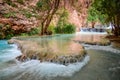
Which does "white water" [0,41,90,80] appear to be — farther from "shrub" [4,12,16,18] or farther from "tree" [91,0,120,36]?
"shrub" [4,12,16,18]

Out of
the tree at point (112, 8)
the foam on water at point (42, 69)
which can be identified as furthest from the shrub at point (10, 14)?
the foam on water at point (42, 69)

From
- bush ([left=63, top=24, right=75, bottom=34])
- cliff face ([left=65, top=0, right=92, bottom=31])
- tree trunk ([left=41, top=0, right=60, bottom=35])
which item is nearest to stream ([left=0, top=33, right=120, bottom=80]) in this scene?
tree trunk ([left=41, top=0, right=60, bottom=35])

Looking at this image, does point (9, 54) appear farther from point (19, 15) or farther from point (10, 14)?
point (19, 15)

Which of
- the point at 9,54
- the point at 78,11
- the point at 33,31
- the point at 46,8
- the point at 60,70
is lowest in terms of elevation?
the point at 60,70

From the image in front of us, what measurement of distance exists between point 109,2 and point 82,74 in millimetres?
11837

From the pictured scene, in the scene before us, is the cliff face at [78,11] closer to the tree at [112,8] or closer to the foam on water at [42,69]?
the tree at [112,8]

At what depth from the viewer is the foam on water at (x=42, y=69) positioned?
7.35 meters

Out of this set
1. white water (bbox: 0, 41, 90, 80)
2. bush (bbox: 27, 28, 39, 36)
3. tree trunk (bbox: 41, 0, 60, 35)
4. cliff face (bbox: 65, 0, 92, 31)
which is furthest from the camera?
cliff face (bbox: 65, 0, 92, 31)

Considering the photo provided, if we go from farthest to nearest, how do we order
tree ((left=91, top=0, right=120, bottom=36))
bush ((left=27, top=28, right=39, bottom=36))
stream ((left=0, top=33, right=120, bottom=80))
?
1. bush ((left=27, top=28, right=39, bottom=36))
2. tree ((left=91, top=0, right=120, bottom=36))
3. stream ((left=0, top=33, right=120, bottom=80))

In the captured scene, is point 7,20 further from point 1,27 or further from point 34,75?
point 34,75

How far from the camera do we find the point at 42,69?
7.99 m

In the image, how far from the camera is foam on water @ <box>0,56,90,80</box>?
7.35 m

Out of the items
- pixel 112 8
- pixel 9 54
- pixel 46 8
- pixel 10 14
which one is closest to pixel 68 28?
pixel 46 8

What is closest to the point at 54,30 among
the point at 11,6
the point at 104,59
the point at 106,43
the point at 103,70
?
the point at 11,6
